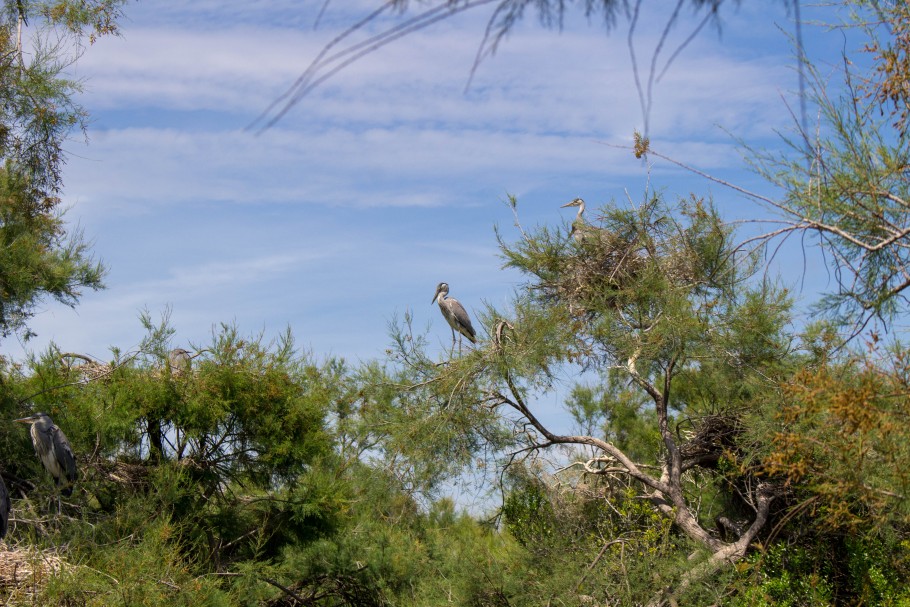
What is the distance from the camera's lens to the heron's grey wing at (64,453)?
9.94 meters

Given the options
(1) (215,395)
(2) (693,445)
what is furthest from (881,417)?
(1) (215,395)

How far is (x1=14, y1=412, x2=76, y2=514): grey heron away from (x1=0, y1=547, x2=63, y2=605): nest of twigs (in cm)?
168

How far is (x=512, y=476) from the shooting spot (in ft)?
35.0

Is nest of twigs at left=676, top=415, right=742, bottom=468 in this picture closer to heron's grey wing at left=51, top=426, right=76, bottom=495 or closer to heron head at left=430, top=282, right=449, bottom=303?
heron head at left=430, top=282, right=449, bottom=303

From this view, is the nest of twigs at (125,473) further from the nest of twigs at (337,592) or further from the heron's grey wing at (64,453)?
the nest of twigs at (337,592)

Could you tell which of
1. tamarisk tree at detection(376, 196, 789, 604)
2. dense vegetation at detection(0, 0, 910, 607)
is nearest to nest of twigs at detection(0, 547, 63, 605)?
dense vegetation at detection(0, 0, 910, 607)

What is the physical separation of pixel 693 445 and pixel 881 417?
521cm

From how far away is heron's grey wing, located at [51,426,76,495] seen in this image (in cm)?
994

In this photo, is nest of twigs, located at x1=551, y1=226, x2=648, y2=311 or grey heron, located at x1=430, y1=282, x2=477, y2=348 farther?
grey heron, located at x1=430, y1=282, x2=477, y2=348

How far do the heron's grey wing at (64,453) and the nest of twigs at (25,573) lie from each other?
173cm

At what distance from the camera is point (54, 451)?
32.5 ft

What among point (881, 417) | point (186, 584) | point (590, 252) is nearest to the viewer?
point (881, 417)

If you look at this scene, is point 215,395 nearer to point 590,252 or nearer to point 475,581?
point 475,581

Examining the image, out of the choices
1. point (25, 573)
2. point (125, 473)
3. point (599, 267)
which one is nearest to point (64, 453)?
point (125, 473)
